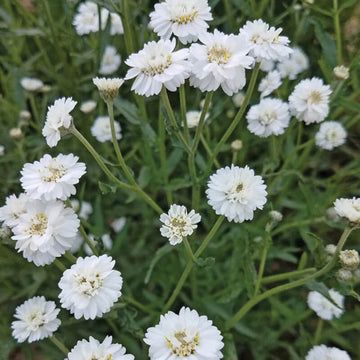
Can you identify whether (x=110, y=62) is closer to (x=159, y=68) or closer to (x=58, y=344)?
(x=159, y=68)

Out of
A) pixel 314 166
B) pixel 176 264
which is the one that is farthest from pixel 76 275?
pixel 314 166

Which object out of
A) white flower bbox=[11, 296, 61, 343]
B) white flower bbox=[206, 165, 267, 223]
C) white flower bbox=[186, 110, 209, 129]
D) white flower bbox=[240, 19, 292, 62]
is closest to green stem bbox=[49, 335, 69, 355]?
white flower bbox=[11, 296, 61, 343]

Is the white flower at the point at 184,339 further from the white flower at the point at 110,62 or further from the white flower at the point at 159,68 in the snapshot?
the white flower at the point at 110,62

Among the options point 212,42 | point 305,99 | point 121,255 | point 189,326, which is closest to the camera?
point 189,326

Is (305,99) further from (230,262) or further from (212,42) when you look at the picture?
(230,262)

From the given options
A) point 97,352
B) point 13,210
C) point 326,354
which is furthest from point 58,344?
point 326,354

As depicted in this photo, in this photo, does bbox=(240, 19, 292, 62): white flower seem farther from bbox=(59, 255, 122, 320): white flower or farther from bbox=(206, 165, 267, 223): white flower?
bbox=(59, 255, 122, 320): white flower

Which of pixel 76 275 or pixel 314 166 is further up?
pixel 76 275
